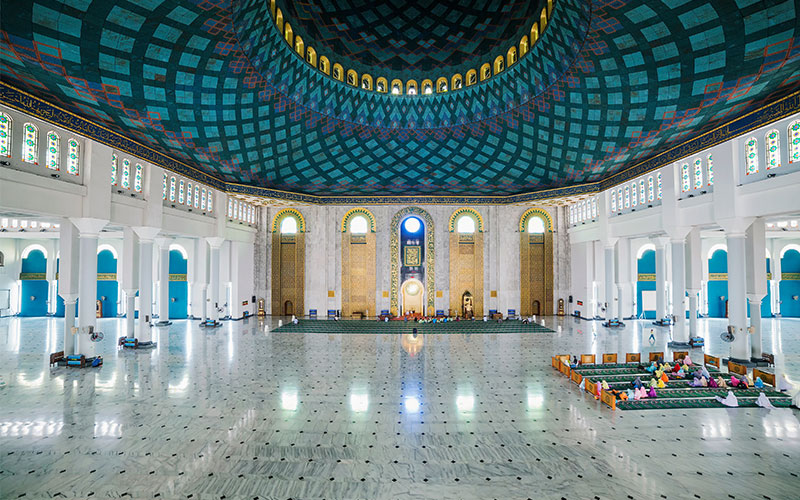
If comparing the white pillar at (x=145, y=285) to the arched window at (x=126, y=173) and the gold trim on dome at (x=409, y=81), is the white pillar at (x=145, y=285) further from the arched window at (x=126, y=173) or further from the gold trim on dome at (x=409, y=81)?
the gold trim on dome at (x=409, y=81)

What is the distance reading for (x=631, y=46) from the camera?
490 inches

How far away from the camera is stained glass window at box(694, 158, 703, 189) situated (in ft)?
49.2

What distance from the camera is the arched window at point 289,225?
88.7 ft

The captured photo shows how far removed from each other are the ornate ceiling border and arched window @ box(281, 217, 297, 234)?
1906 millimetres

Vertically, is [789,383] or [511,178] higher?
[511,178]

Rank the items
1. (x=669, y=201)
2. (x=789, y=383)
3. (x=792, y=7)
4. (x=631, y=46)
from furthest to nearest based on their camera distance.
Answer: (x=669, y=201) → (x=631, y=46) → (x=789, y=383) → (x=792, y=7)

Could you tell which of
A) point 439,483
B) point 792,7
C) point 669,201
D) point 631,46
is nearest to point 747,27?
point 792,7

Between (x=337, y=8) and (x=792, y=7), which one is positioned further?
(x=337, y=8)

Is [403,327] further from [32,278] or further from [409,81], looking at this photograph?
[32,278]

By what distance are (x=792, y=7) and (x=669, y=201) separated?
863 cm

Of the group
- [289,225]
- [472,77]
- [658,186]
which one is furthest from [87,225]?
[658,186]

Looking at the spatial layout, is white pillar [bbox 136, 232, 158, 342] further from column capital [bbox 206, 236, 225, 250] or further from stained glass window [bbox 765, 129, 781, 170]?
stained glass window [bbox 765, 129, 781, 170]

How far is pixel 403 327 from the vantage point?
74.7 ft

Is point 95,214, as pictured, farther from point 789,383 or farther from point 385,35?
point 789,383
